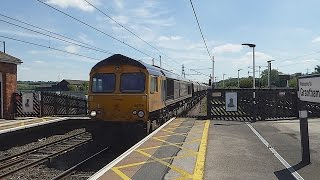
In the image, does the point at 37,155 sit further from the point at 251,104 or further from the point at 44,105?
the point at 44,105

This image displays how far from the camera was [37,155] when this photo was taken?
14.0 m

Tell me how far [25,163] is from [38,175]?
1.93 meters

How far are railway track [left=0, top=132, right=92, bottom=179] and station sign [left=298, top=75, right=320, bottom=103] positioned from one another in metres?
8.04

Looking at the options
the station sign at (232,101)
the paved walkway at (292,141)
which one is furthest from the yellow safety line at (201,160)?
the station sign at (232,101)

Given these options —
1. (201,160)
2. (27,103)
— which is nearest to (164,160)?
(201,160)

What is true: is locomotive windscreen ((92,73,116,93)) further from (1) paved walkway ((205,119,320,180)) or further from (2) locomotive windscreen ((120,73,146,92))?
(1) paved walkway ((205,119,320,180))

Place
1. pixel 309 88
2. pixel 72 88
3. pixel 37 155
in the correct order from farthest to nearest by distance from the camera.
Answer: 1. pixel 72 88
2. pixel 37 155
3. pixel 309 88

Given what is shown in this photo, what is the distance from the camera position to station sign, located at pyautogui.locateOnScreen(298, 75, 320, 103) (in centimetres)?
918

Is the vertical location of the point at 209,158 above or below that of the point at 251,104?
below

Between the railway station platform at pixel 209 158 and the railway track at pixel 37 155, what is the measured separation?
3.56m

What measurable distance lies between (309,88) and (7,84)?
65.5ft

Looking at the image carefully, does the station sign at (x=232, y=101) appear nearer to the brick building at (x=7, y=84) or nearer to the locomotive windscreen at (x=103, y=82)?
the locomotive windscreen at (x=103, y=82)

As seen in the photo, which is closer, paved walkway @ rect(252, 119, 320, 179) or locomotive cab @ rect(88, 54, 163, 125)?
paved walkway @ rect(252, 119, 320, 179)

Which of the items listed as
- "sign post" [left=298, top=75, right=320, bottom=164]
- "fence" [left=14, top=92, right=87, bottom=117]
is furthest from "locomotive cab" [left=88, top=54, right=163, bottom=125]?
"fence" [left=14, top=92, right=87, bottom=117]
